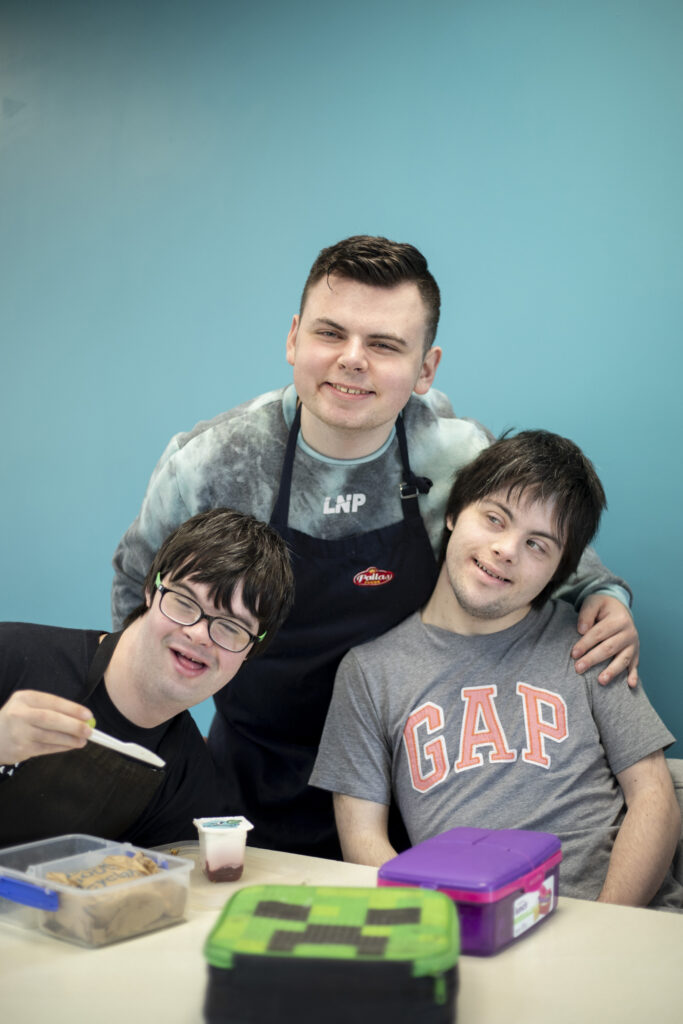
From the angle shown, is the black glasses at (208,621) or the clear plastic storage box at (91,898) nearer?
the clear plastic storage box at (91,898)

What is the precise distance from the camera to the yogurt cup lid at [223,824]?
1325mm

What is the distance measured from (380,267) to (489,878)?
42.7 inches

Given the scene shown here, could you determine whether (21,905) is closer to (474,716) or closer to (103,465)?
(474,716)

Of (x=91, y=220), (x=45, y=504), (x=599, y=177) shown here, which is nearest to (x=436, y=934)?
(x=599, y=177)

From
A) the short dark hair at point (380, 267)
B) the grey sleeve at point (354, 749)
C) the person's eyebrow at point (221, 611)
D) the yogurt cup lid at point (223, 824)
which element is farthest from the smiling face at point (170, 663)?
the short dark hair at point (380, 267)

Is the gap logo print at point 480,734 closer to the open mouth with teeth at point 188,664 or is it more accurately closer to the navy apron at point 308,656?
the navy apron at point 308,656

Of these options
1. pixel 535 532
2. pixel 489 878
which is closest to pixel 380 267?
pixel 535 532

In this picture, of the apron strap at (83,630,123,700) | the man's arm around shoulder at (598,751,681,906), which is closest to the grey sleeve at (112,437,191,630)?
the apron strap at (83,630,123,700)

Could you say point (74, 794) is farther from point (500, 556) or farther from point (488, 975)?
point (500, 556)

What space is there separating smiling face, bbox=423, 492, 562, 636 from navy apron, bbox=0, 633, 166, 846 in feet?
2.06

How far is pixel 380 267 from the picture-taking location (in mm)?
1730

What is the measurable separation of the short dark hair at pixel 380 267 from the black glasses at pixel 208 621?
0.67 m

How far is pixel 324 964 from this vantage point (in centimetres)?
84

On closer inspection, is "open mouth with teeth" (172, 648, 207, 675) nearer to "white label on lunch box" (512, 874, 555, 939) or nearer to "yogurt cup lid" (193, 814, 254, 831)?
"yogurt cup lid" (193, 814, 254, 831)
